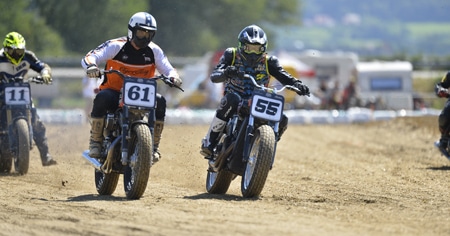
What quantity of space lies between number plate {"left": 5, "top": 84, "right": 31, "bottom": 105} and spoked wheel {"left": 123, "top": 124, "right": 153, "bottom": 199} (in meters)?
4.24

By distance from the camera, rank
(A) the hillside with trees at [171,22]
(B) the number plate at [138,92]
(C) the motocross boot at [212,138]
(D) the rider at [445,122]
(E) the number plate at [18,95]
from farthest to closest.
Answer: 1. (A) the hillside with trees at [171,22]
2. (D) the rider at [445,122]
3. (E) the number plate at [18,95]
4. (C) the motocross boot at [212,138]
5. (B) the number plate at [138,92]

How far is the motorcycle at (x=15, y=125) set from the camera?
47.5 ft

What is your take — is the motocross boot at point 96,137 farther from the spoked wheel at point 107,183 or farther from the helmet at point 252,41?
the helmet at point 252,41

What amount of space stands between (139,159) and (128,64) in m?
1.55

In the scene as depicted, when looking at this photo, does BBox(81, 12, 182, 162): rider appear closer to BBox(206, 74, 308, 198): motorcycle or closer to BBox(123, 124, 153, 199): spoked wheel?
BBox(123, 124, 153, 199): spoked wheel

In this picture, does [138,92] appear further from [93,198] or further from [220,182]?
[220,182]

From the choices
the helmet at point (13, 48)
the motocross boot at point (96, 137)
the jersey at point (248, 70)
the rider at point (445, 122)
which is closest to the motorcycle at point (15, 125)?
the helmet at point (13, 48)

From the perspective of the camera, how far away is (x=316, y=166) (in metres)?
16.6

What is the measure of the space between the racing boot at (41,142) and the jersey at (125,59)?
4000 mm

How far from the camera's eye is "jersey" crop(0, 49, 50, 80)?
15.0 metres

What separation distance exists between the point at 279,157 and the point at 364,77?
23397 mm

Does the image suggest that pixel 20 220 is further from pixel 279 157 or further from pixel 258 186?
pixel 279 157

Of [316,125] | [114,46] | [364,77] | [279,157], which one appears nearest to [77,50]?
[364,77]

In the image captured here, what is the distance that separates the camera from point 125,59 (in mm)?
11727
